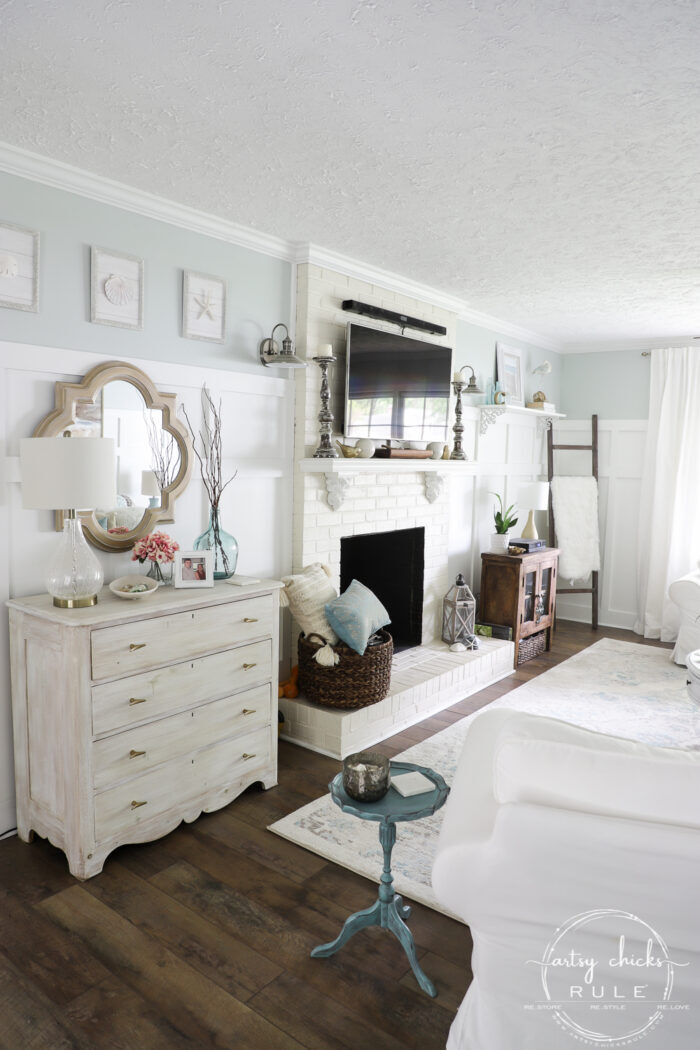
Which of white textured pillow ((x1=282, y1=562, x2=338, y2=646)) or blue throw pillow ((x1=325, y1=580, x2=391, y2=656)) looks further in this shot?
white textured pillow ((x1=282, y1=562, x2=338, y2=646))

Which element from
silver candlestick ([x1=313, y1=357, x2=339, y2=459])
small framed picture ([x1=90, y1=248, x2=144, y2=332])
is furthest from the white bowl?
silver candlestick ([x1=313, y1=357, x2=339, y2=459])

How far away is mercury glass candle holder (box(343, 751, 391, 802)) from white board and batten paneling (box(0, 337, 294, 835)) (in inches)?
59.1

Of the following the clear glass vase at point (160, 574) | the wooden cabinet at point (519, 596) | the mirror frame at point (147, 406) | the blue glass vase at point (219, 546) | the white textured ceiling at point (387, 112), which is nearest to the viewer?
the white textured ceiling at point (387, 112)

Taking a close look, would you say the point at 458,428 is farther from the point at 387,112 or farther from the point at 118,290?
the point at 387,112

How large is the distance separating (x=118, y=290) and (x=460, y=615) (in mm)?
3043

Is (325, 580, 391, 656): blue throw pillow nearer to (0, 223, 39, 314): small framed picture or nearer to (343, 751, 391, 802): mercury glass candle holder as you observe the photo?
(343, 751, 391, 802): mercury glass candle holder

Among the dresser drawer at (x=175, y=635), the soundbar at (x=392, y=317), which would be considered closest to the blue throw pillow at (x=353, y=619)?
the dresser drawer at (x=175, y=635)

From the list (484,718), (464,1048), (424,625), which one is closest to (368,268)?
(424,625)

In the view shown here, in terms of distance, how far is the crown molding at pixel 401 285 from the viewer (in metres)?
3.78

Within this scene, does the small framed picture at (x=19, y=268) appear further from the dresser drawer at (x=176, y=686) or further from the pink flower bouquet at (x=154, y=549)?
the dresser drawer at (x=176, y=686)

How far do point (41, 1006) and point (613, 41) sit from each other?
2901 mm

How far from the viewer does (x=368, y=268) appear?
409 cm

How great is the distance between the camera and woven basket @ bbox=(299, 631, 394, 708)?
142 inches

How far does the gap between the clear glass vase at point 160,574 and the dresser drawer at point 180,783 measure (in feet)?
2.36
